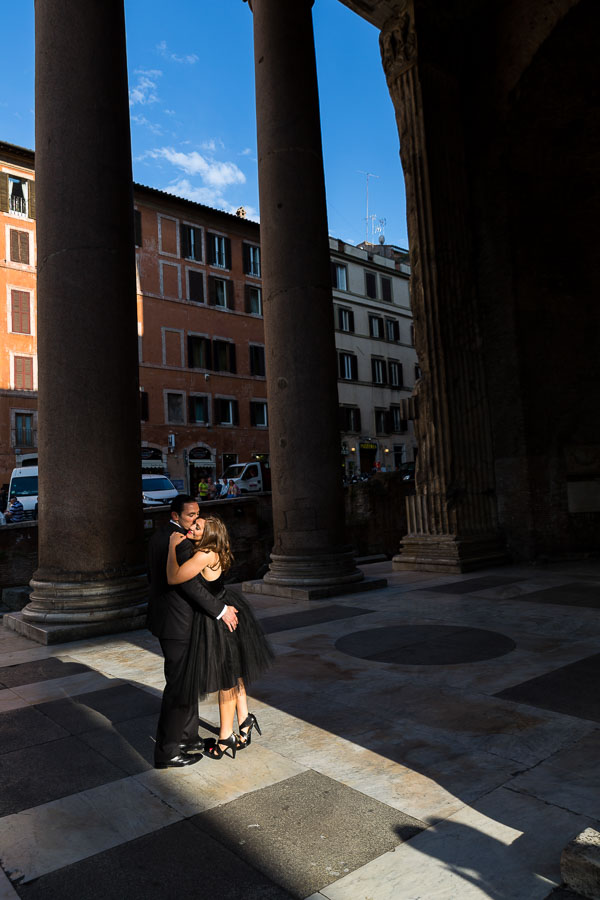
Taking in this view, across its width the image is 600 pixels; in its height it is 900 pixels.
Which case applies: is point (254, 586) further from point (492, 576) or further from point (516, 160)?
point (516, 160)

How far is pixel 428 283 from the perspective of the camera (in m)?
11.0

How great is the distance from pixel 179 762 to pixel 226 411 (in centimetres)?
3592

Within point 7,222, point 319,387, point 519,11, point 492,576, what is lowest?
point 492,576

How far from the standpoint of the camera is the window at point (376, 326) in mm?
46094

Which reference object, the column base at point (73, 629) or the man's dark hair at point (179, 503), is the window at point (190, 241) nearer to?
the column base at point (73, 629)

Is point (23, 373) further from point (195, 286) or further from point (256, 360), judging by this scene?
point (256, 360)

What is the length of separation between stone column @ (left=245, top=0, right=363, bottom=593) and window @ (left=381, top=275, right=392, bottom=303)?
3828 centimetres

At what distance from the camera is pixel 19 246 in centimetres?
3316

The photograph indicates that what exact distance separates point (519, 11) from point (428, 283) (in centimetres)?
519

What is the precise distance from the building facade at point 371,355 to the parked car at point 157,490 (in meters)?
20.1

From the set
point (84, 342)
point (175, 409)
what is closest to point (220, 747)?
point (84, 342)

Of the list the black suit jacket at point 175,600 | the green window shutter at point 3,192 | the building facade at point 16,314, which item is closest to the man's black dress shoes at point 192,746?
the black suit jacket at point 175,600

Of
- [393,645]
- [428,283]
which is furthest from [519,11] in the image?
[393,645]

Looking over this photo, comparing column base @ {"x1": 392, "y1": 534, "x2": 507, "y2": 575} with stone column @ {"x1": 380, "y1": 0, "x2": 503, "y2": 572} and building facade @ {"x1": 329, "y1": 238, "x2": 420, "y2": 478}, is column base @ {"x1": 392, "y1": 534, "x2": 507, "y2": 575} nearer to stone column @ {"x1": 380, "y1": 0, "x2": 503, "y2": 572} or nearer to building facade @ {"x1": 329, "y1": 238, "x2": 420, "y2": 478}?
stone column @ {"x1": 380, "y1": 0, "x2": 503, "y2": 572}
